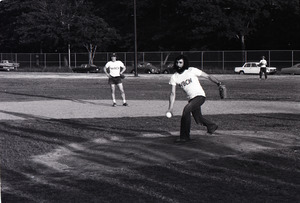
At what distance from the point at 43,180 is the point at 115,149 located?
7.67ft

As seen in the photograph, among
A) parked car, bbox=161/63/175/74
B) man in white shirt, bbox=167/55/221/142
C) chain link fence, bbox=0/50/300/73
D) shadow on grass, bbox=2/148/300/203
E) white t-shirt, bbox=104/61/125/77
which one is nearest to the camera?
shadow on grass, bbox=2/148/300/203

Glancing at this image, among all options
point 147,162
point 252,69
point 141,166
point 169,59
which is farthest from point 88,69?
point 141,166

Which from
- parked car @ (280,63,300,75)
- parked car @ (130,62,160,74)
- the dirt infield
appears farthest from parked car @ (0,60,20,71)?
the dirt infield

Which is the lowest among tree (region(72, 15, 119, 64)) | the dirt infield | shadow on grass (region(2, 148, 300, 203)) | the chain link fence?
shadow on grass (region(2, 148, 300, 203))

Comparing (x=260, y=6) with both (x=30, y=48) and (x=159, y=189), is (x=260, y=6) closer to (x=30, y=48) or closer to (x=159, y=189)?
(x=30, y=48)

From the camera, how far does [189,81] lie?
8984 millimetres

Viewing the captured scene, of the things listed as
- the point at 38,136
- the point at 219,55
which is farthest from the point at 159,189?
the point at 219,55

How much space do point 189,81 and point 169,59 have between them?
47.1 metres

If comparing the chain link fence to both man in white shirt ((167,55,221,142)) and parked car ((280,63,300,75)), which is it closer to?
parked car ((280,63,300,75))

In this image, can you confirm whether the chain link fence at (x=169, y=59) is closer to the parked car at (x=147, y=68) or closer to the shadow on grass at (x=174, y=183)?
the parked car at (x=147, y=68)

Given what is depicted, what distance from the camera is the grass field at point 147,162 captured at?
577 cm

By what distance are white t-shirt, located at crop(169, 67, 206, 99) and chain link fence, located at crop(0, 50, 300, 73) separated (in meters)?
40.2

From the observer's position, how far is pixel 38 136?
1030 centimetres

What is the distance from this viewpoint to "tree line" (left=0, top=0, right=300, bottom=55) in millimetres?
54062
